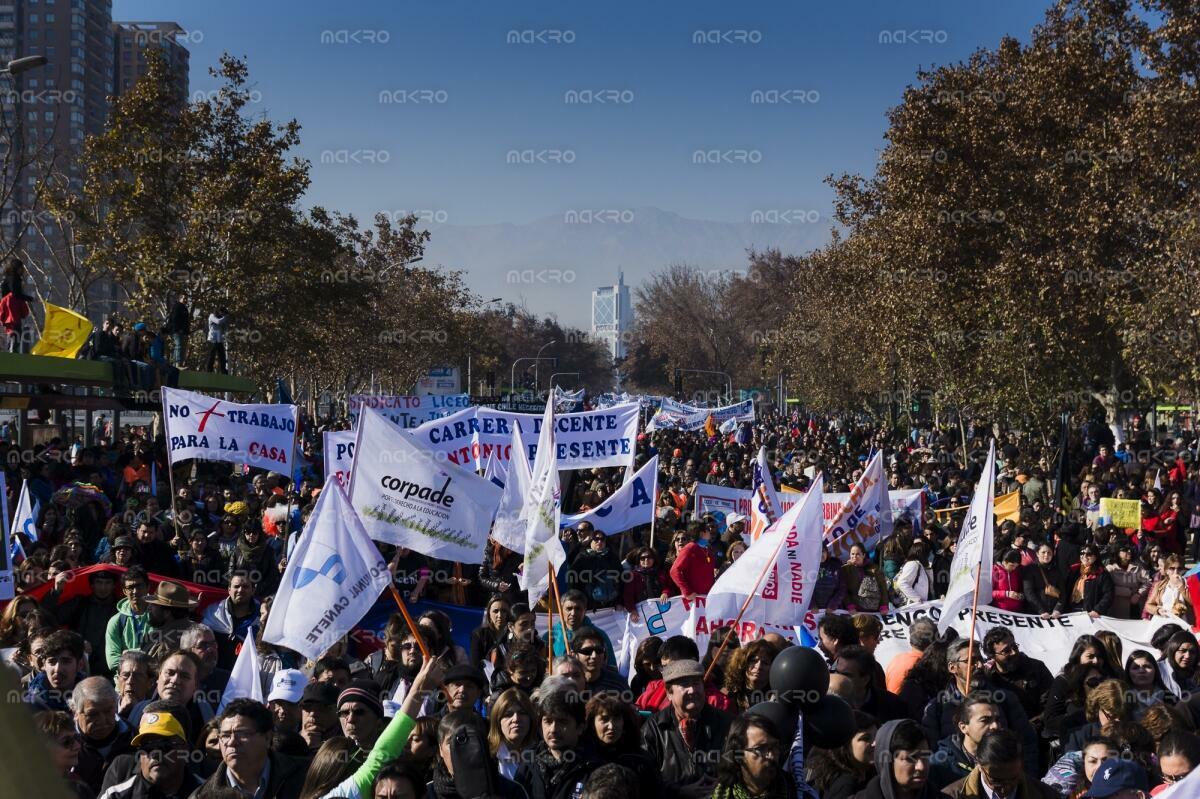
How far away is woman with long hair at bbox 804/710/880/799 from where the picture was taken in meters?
5.16

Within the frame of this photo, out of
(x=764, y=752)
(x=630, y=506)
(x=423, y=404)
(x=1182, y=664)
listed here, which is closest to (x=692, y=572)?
(x=630, y=506)

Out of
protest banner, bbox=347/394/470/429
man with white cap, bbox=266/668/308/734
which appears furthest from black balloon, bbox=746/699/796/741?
protest banner, bbox=347/394/470/429

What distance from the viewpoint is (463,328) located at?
60125 mm

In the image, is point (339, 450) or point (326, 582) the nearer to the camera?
point (326, 582)

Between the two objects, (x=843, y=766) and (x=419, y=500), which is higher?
(x=419, y=500)

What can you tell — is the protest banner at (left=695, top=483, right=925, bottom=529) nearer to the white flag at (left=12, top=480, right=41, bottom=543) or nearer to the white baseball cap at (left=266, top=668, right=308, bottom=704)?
the white flag at (left=12, top=480, right=41, bottom=543)

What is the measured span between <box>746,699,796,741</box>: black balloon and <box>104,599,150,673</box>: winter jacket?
4.87 m

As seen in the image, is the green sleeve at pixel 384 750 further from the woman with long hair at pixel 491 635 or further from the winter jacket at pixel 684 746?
the woman with long hair at pixel 491 635

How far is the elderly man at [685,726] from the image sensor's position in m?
5.48

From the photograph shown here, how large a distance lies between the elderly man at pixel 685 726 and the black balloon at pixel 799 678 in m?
0.32

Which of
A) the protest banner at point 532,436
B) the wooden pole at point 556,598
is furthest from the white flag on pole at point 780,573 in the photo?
the protest banner at point 532,436

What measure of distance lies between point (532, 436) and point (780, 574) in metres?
5.98

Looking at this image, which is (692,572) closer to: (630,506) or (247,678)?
(630,506)

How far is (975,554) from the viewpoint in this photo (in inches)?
327
